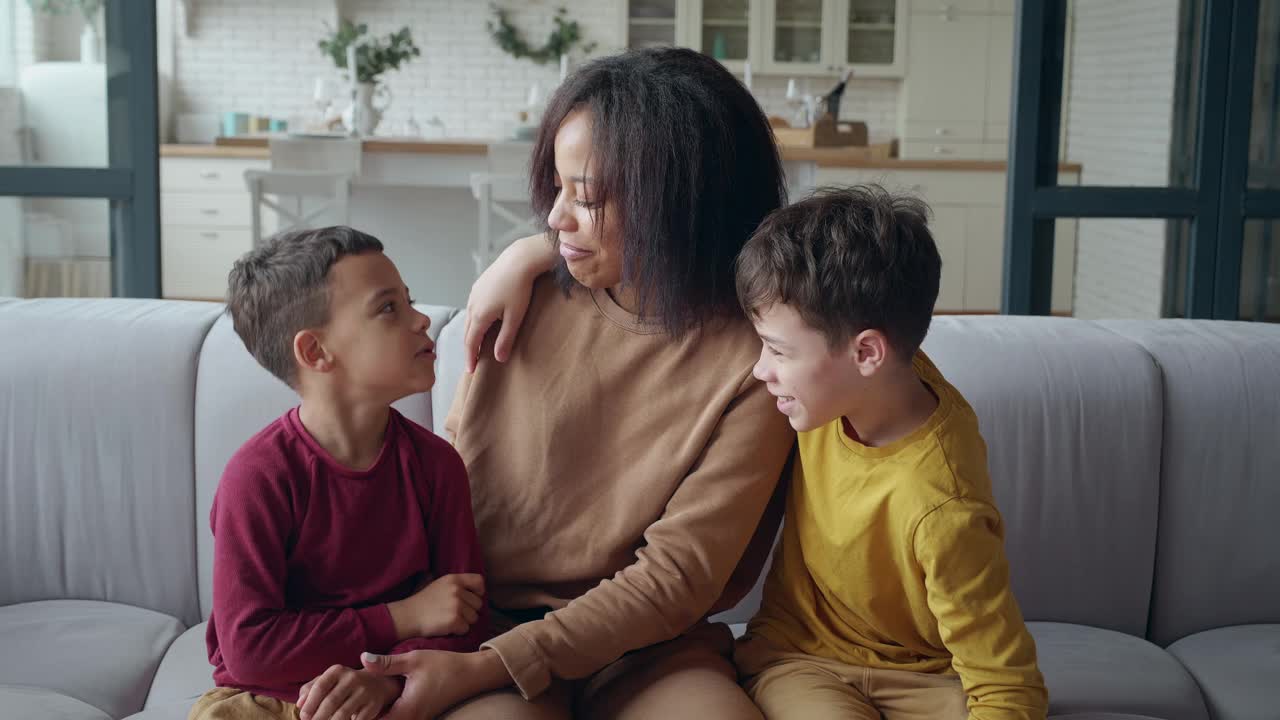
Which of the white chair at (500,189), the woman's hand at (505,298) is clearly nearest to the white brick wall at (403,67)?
the white chair at (500,189)

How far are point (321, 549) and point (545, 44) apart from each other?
679 cm

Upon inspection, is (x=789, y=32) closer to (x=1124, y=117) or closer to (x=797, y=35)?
(x=797, y=35)

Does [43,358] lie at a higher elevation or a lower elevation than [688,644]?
higher

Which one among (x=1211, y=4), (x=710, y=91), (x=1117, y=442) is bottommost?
(x=1117, y=442)

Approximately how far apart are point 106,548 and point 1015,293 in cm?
210

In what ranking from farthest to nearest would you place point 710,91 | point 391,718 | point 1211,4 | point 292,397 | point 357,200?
point 357,200, point 1211,4, point 292,397, point 710,91, point 391,718

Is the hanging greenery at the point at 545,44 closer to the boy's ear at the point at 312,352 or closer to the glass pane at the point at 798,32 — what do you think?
the glass pane at the point at 798,32

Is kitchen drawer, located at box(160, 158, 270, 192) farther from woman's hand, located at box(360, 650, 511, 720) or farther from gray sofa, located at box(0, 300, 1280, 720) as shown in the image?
woman's hand, located at box(360, 650, 511, 720)

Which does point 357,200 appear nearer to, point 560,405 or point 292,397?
point 292,397

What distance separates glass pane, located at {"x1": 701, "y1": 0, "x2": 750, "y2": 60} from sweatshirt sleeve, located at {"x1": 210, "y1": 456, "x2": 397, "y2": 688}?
6.75 meters

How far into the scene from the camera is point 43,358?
1.82 m

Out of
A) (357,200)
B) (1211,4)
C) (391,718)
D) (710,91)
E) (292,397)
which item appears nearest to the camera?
(391,718)

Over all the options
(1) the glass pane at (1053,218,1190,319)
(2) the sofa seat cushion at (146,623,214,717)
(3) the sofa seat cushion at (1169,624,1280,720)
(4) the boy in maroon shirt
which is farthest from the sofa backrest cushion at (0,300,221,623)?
(1) the glass pane at (1053,218,1190,319)

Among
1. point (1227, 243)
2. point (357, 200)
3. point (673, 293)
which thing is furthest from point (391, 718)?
point (357, 200)
